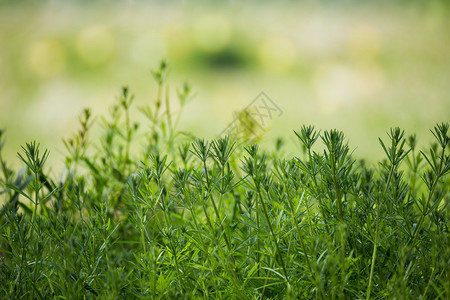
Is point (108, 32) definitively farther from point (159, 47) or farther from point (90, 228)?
point (90, 228)

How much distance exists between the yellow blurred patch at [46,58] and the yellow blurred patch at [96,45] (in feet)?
0.34

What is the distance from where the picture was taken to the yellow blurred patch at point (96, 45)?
278 centimetres

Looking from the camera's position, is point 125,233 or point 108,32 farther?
point 108,32

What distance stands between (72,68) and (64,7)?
55 centimetres

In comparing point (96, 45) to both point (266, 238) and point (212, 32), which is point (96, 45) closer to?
point (212, 32)

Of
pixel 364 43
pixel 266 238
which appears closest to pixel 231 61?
pixel 364 43

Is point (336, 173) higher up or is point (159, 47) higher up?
point (159, 47)

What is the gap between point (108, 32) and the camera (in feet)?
9.63

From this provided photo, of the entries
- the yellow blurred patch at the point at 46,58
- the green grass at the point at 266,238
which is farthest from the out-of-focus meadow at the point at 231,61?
the green grass at the point at 266,238

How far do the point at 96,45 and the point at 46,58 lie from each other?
28 centimetres

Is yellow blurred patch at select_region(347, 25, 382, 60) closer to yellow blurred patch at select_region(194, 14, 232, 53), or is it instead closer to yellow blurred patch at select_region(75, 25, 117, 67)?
yellow blurred patch at select_region(194, 14, 232, 53)

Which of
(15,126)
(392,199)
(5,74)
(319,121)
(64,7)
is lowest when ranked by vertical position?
(392,199)

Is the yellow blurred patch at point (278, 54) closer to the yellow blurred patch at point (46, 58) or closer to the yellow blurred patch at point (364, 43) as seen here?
the yellow blurred patch at point (364, 43)

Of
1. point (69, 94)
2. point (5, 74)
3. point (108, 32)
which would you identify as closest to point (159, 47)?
point (108, 32)
